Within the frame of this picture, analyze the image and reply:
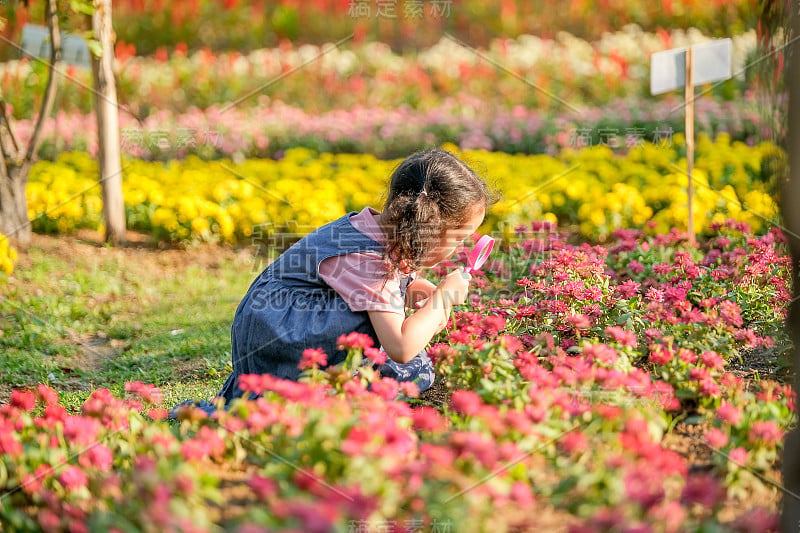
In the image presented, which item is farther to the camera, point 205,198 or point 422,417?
point 205,198

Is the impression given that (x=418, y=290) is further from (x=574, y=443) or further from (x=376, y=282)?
(x=574, y=443)

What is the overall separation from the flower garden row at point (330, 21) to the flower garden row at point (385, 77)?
0.89 meters

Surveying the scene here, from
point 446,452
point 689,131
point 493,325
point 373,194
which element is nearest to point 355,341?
point 493,325

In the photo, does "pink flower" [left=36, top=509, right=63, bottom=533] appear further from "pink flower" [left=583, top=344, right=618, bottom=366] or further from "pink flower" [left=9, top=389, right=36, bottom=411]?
"pink flower" [left=583, top=344, right=618, bottom=366]

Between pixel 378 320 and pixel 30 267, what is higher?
pixel 378 320

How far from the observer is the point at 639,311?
2.73 m

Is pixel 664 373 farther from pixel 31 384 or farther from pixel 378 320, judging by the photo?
pixel 31 384

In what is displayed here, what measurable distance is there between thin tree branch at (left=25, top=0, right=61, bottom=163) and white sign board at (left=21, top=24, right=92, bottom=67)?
4cm

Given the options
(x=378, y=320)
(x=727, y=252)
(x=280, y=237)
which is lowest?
(x=280, y=237)

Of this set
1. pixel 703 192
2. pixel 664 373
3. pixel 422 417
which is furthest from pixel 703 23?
pixel 422 417

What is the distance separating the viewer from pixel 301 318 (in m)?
2.43

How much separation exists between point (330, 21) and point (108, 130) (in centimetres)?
562

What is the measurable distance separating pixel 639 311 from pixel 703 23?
726 centimetres

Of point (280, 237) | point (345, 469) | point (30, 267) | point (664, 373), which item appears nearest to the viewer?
point (345, 469)
